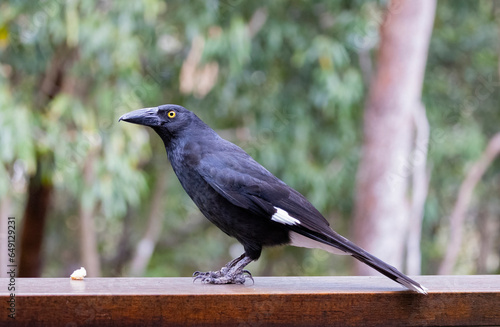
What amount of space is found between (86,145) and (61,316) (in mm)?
3423

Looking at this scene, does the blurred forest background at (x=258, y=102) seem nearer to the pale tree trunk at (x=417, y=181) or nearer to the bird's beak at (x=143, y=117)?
the pale tree trunk at (x=417, y=181)

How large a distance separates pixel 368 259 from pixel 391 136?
149 inches

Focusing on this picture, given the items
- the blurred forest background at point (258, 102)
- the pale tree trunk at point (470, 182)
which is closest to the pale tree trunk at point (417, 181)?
the blurred forest background at point (258, 102)

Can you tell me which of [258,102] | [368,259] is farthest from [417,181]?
[368,259]

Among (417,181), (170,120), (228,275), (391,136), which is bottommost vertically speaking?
(417,181)

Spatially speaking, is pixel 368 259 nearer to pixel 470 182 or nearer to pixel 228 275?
pixel 228 275

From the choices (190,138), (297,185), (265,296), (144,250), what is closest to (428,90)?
(297,185)

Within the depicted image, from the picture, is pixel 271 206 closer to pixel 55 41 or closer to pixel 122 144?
pixel 122 144

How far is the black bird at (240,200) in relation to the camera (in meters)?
1.97

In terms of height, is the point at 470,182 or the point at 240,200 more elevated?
the point at 240,200

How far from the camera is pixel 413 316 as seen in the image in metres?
1.66

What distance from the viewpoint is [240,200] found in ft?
6.50

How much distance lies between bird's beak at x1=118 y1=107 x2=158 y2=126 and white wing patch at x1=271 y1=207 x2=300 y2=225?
49 cm

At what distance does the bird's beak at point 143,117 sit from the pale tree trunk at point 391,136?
3.51 m
